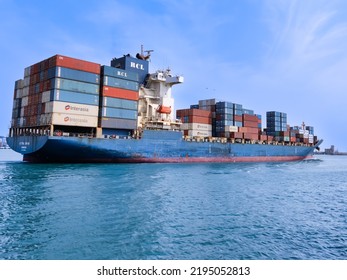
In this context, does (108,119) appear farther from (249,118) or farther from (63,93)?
(249,118)

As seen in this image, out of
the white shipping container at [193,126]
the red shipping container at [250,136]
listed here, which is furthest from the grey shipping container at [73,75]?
the red shipping container at [250,136]

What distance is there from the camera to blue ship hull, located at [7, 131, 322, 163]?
105ft

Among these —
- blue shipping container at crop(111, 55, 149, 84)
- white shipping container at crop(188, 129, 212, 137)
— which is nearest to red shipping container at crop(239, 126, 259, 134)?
white shipping container at crop(188, 129, 212, 137)

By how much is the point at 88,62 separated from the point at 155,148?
1533cm

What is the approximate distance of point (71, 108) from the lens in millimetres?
32281

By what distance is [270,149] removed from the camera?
58.5 m

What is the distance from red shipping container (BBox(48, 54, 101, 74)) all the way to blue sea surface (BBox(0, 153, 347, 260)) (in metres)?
18.7

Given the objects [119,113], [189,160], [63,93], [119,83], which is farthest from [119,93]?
[189,160]

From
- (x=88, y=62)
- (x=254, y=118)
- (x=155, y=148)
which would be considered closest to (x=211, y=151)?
(x=155, y=148)

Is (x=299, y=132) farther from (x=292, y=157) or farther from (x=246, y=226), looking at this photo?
(x=246, y=226)

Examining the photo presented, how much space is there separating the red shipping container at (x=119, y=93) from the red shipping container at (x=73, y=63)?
2.64 m

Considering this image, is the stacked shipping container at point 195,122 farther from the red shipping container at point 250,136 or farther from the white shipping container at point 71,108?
the white shipping container at point 71,108

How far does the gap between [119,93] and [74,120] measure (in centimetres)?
743

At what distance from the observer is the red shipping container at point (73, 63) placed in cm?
3156
